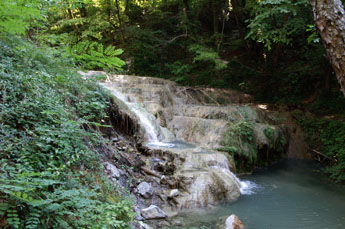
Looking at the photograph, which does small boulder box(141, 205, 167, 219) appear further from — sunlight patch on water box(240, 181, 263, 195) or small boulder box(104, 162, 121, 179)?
sunlight patch on water box(240, 181, 263, 195)

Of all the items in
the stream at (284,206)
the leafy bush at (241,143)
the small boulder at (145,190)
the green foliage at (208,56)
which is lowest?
the stream at (284,206)

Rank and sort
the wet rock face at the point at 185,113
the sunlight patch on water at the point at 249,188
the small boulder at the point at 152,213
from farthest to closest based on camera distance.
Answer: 1. the wet rock face at the point at 185,113
2. the sunlight patch on water at the point at 249,188
3. the small boulder at the point at 152,213

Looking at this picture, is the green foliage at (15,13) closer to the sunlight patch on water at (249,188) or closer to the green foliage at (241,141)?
the sunlight patch on water at (249,188)

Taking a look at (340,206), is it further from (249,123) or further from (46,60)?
(46,60)

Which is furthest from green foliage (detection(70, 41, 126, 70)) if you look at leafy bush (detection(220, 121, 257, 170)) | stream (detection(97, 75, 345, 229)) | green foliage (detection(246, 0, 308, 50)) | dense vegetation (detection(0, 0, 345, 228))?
green foliage (detection(246, 0, 308, 50))

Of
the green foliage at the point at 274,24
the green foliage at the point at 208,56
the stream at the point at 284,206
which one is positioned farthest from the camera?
the green foliage at the point at 208,56

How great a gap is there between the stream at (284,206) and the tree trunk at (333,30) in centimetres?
351

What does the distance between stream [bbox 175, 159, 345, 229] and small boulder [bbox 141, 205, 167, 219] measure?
1.35ft

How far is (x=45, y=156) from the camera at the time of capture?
2.70m

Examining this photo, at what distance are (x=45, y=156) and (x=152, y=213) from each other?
245 cm

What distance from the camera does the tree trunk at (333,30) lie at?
5.80ft

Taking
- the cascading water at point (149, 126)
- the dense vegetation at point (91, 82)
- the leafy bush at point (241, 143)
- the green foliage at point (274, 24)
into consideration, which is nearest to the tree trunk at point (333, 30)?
the dense vegetation at point (91, 82)

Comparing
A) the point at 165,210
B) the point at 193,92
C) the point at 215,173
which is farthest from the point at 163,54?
the point at 165,210

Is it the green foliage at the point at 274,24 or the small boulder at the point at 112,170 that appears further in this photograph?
the green foliage at the point at 274,24
